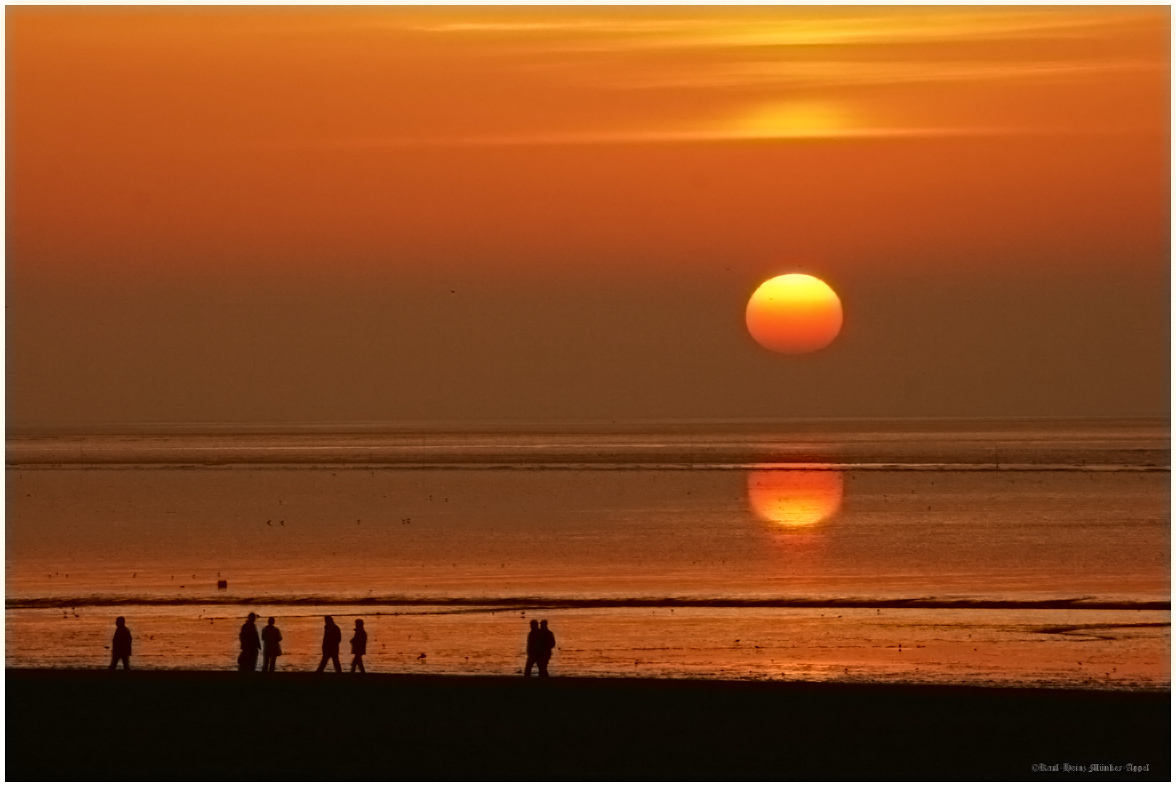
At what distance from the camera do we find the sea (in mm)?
34000

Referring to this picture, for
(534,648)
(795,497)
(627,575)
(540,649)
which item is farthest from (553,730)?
(795,497)

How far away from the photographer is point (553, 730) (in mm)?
21125

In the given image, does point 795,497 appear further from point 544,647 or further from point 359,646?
point 359,646

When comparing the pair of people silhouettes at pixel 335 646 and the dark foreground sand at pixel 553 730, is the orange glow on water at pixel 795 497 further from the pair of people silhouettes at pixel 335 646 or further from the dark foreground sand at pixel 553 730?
the dark foreground sand at pixel 553 730

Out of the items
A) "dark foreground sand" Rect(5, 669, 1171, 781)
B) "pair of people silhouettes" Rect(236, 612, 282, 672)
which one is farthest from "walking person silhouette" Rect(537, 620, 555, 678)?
"pair of people silhouettes" Rect(236, 612, 282, 672)

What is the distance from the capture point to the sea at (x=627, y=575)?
112 ft

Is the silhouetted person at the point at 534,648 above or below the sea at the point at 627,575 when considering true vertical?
below

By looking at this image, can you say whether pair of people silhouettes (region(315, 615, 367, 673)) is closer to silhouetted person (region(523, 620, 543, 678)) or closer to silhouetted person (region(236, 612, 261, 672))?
silhouetted person (region(236, 612, 261, 672))

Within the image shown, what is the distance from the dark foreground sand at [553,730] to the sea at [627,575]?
6.72 m

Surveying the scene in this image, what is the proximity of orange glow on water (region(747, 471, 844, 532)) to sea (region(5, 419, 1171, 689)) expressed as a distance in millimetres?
500

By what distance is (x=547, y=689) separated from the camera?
2462 cm

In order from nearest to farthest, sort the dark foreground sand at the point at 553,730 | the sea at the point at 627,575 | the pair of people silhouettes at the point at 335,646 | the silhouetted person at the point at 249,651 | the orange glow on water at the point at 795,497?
1. the dark foreground sand at the point at 553,730
2. the silhouetted person at the point at 249,651
3. the pair of people silhouettes at the point at 335,646
4. the sea at the point at 627,575
5. the orange glow on water at the point at 795,497

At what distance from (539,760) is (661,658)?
1442cm

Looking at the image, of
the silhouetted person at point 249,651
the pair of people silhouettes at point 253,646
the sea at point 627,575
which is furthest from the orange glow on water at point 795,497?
the silhouetted person at point 249,651
